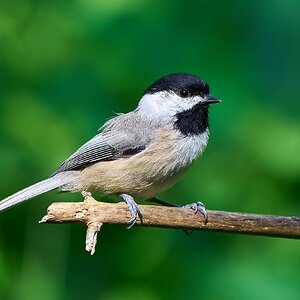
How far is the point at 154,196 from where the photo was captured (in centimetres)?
360

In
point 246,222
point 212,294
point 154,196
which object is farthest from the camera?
point 154,196

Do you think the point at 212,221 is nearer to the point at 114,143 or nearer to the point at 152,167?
the point at 152,167

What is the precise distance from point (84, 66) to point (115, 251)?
0.95 meters

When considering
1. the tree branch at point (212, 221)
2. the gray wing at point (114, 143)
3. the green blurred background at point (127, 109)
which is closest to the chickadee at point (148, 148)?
the gray wing at point (114, 143)

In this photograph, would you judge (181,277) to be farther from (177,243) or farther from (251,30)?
(251,30)

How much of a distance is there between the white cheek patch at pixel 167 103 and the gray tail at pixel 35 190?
0.54 m

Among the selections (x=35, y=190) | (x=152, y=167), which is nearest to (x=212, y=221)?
(x=152, y=167)

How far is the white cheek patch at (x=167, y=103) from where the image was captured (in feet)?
11.6

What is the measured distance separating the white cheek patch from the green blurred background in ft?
0.48

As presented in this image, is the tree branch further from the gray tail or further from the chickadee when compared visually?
the gray tail

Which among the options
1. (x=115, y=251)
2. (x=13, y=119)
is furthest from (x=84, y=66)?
→ (x=115, y=251)

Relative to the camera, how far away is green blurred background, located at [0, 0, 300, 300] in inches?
142

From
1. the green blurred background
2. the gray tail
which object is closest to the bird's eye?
the green blurred background

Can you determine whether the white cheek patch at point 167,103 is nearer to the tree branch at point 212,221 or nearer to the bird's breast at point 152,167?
the bird's breast at point 152,167
